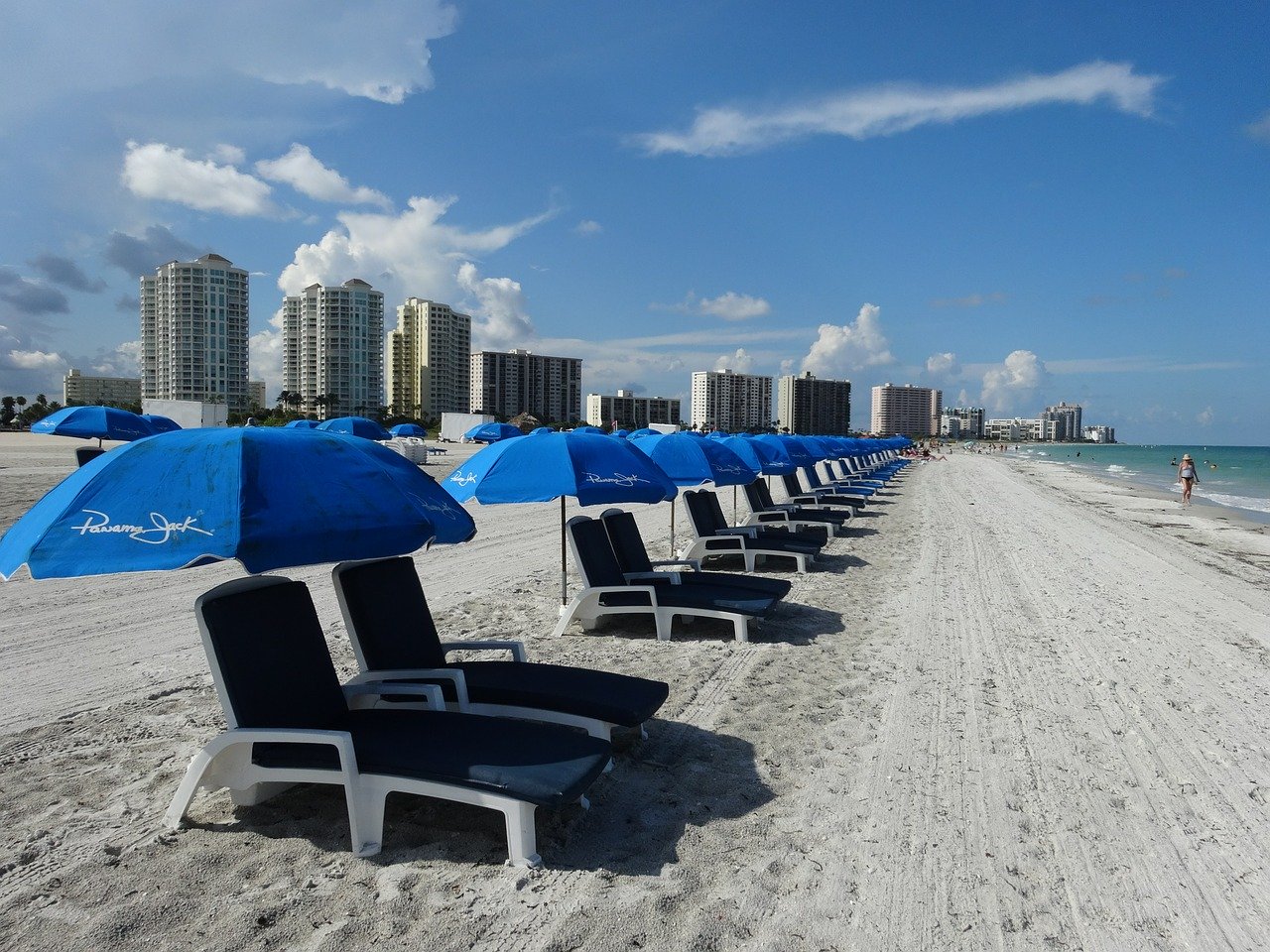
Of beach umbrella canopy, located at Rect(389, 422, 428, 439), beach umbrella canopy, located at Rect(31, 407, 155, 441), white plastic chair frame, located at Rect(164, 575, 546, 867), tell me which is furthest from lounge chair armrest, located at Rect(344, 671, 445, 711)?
beach umbrella canopy, located at Rect(389, 422, 428, 439)

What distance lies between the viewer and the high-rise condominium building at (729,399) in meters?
131

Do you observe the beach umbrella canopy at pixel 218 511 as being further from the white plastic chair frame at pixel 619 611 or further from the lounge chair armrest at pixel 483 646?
the white plastic chair frame at pixel 619 611

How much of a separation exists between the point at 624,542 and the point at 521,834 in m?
5.22

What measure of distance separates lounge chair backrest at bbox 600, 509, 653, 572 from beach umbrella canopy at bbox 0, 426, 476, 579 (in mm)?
4853

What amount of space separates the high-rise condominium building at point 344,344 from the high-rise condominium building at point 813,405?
61.0m

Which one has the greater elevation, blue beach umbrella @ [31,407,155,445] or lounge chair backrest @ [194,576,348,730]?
blue beach umbrella @ [31,407,155,445]

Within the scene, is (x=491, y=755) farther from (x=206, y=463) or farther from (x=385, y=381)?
(x=385, y=381)

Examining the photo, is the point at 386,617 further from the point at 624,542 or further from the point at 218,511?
the point at 624,542

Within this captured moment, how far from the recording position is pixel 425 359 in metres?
112

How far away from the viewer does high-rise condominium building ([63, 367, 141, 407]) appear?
419 ft

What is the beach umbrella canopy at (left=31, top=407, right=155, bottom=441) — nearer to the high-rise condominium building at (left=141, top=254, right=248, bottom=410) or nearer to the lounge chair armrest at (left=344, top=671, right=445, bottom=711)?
the lounge chair armrest at (left=344, top=671, right=445, bottom=711)

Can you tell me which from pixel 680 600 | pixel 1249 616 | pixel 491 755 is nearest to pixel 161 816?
pixel 491 755

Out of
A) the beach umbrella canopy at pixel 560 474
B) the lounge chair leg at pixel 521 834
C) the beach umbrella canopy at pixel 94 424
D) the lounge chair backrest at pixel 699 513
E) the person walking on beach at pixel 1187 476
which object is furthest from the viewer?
the person walking on beach at pixel 1187 476


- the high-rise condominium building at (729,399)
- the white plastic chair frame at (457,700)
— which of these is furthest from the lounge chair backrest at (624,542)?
the high-rise condominium building at (729,399)
